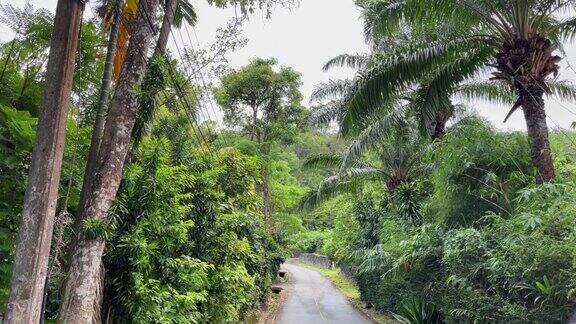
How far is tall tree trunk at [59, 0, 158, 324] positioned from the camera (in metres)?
5.36

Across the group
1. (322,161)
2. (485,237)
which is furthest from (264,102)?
(485,237)

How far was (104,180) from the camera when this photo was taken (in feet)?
19.4

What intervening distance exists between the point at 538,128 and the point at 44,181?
7.51 metres

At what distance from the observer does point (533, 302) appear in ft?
21.5

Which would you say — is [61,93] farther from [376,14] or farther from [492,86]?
[492,86]

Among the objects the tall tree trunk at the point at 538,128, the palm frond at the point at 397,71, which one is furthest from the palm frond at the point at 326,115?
the tall tree trunk at the point at 538,128

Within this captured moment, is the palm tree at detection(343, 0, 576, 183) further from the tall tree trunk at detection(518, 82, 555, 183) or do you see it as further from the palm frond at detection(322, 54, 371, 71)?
the palm frond at detection(322, 54, 371, 71)

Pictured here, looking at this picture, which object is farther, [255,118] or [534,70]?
[255,118]

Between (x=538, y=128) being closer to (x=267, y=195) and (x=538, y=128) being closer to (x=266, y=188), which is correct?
(x=266, y=188)

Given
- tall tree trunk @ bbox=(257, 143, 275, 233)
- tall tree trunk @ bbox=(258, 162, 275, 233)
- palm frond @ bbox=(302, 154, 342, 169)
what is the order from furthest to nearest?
tall tree trunk @ bbox=(257, 143, 275, 233), tall tree trunk @ bbox=(258, 162, 275, 233), palm frond @ bbox=(302, 154, 342, 169)

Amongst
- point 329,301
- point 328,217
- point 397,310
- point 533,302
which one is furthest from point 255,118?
point 328,217

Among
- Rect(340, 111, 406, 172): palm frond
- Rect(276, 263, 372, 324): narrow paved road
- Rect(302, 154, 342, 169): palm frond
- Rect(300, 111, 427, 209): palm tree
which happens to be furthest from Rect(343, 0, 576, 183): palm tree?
Rect(276, 263, 372, 324): narrow paved road

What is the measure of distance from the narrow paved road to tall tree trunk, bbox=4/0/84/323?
12427 millimetres

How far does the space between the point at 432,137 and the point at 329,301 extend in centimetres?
1156
